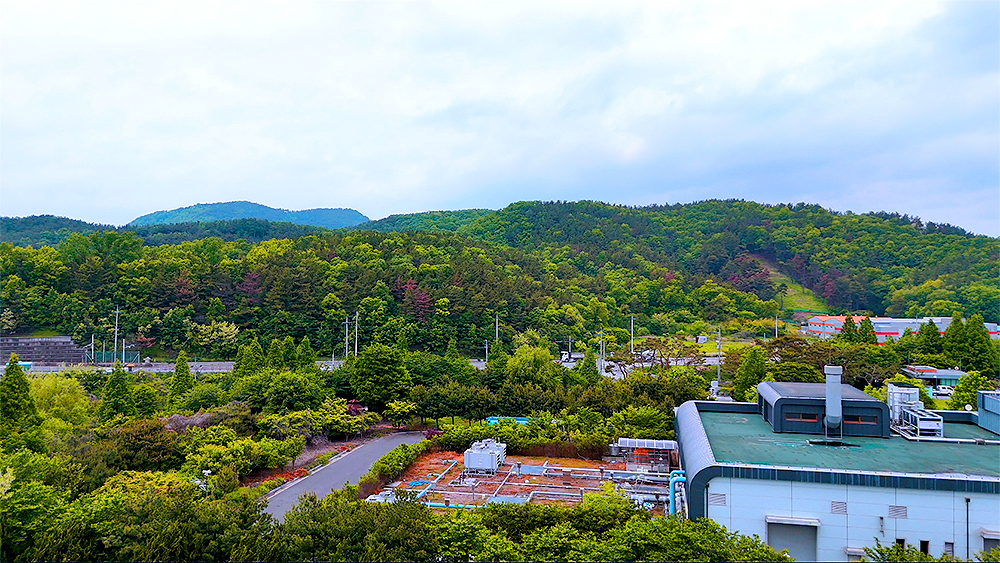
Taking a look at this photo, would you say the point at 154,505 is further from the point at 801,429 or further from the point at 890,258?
the point at 890,258

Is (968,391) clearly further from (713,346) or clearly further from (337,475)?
(713,346)

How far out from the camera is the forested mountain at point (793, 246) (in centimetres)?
6650

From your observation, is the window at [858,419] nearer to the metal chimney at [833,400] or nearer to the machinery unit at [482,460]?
the metal chimney at [833,400]

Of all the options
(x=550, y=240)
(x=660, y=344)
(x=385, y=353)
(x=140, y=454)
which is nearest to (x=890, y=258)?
(x=550, y=240)

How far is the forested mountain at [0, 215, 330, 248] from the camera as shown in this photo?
7875 cm

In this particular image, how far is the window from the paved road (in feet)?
38.7

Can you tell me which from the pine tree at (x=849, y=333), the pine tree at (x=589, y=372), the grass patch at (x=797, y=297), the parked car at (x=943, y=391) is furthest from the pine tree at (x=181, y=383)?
the grass patch at (x=797, y=297)

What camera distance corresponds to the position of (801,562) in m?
11.0

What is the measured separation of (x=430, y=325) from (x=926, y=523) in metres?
35.2

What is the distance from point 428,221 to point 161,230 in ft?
137

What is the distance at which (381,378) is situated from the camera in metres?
24.5

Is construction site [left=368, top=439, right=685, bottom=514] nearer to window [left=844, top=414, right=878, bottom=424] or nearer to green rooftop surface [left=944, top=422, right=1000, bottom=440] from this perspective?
window [left=844, top=414, right=878, bottom=424]

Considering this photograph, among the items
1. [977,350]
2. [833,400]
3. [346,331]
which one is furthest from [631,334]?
[833,400]

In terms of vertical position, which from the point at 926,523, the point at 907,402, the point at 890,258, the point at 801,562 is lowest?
the point at 801,562
